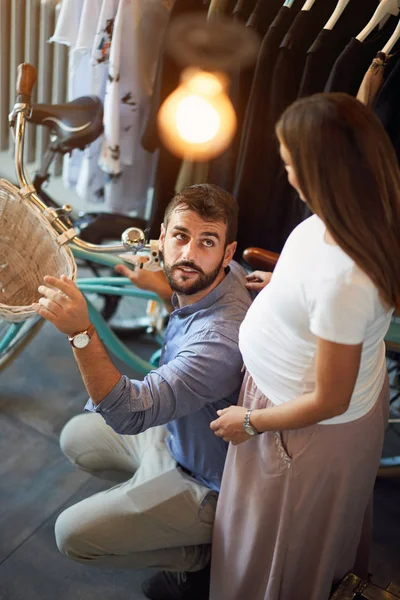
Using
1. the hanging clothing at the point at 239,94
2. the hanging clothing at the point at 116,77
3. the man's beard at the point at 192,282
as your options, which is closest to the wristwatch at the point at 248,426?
the man's beard at the point at 192,282

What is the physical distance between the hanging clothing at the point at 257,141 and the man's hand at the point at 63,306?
790mm

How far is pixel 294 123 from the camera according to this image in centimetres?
90

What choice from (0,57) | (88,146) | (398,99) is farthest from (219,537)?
(0,57)

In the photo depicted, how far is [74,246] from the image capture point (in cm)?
155

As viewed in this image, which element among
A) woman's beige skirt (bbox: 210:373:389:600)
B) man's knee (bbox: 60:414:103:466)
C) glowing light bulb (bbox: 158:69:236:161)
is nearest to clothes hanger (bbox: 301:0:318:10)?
glowing light bulb (bbox: 158:69:236:161)

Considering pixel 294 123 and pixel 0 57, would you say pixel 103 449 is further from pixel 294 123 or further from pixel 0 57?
pixel 0 57

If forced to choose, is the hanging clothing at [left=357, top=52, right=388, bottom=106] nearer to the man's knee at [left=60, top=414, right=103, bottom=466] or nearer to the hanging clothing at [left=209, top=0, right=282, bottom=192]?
the hanging clothing at [left=209, top=0, right=282, bottom=192]

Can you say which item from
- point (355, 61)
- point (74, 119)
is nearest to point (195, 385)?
point (355, 61)

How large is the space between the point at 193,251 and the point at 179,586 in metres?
0.80

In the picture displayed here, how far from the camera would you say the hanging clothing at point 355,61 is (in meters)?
1.49

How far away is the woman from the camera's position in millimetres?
885

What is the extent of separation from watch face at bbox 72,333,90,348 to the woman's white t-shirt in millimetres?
276

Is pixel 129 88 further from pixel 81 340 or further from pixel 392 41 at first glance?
pixel 81 340

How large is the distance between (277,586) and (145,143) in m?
1.30
